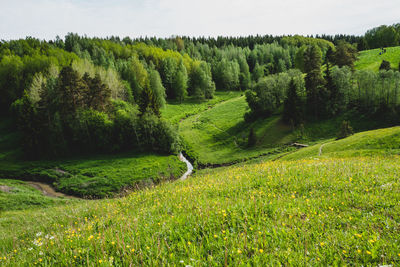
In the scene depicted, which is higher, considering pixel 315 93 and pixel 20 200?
pixel 315 93

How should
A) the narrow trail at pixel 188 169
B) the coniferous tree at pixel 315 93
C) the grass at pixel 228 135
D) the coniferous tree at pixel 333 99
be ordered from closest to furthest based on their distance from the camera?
the narrow trail at pixel 188 169 < the grass at pixel 228 135 < the coniferous tree at pixel 333 99 < the coniferous tree at pixel 315 93

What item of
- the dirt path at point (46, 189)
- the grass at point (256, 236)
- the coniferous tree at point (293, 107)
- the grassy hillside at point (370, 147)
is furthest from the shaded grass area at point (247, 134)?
the grass at point (256, 236)

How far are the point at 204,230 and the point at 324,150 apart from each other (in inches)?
1569

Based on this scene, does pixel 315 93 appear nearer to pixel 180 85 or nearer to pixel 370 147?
pixel 370 147

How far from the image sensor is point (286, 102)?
219 ft

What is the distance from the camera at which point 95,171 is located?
48062 millimetres

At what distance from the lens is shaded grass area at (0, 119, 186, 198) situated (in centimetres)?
4334

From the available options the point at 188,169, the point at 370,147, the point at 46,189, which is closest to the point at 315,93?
the point at 370,147

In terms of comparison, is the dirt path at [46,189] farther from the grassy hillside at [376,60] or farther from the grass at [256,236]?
the grassy hillside at [376,60]

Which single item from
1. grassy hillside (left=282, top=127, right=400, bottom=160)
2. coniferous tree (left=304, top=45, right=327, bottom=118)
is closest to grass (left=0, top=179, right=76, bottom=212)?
grassy hillside (left=282, top=127, right=400, bottom=160)

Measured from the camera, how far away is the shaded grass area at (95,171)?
142 feet

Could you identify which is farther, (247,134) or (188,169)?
(247,134)

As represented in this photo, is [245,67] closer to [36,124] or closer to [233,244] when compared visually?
[36,124]

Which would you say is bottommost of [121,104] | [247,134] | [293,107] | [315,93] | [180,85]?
[247,134]
